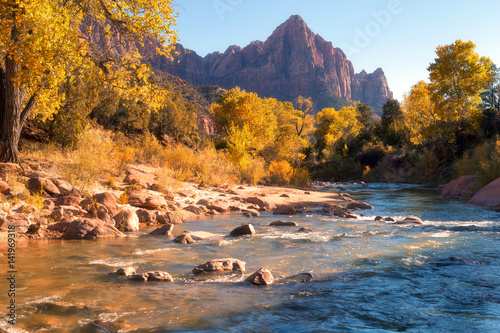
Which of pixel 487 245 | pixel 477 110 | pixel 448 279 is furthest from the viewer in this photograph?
pixel 477 110

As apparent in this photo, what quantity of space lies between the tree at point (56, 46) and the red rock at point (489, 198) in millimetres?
12545

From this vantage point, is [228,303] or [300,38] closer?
[228,303]

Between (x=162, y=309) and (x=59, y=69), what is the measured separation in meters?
7.79

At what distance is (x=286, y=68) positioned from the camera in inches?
5851

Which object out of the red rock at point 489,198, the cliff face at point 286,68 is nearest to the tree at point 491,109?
the red rock at point 489,198

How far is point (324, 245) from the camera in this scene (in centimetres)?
746

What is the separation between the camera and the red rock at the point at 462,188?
18172 mm

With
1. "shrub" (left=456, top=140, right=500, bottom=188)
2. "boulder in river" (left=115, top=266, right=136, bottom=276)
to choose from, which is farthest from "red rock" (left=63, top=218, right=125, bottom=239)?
"shrub" (left=456, top=140, right=500, bottom=188)

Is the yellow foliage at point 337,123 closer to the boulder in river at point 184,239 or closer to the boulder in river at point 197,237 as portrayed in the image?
the boulder in river at point 197,237

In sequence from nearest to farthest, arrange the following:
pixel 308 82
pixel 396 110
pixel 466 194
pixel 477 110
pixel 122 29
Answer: pixel 122 29 → pixel 466 194 → pixel 477 110 → pixel 396 110 → pixel 308 82

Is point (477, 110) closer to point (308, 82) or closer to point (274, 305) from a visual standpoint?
point (274, 305)

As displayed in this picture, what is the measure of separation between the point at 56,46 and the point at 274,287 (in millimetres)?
7959

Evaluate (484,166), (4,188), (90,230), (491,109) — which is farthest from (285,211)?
(491,109)

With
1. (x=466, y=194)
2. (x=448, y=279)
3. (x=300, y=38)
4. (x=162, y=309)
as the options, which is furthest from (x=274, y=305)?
(x=300, y=38)
